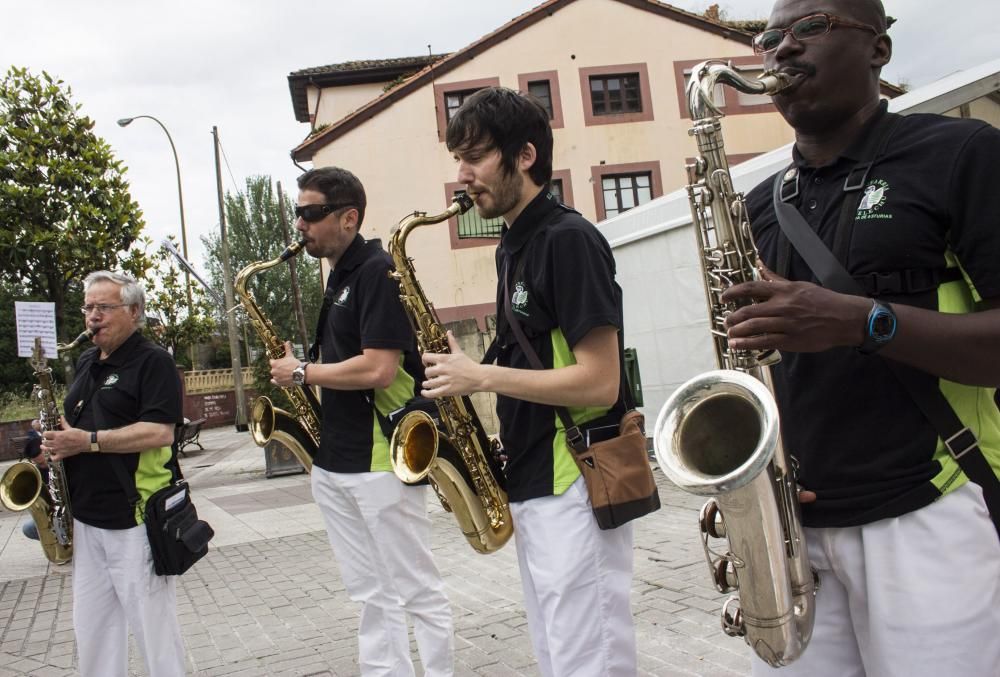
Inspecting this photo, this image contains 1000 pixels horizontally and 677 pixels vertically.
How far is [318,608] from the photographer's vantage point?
564cm

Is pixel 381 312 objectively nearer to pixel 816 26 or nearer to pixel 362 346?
pixel 362 346

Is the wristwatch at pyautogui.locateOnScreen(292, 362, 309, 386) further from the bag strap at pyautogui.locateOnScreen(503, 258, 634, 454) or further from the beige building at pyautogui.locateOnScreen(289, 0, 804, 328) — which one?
the beige building at pyautogui.locateOnScreen(289, 0, 804, 328)

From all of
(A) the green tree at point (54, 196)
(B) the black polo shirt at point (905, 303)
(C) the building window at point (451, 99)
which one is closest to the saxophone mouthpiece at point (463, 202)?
(B) the black polo shirt at point (905, 303)

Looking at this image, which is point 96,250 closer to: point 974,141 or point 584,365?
point 584,365

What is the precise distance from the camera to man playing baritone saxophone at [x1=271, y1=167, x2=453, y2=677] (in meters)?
3.55

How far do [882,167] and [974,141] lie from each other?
0.59 feet

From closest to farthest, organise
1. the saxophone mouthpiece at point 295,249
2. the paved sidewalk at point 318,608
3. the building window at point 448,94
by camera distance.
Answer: the saxophone mouthpiece at point 295,249, the paved sidewalk at point 318,608, the building window at point 448,94

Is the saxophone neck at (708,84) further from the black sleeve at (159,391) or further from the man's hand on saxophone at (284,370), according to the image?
the black sleeve at (159,391)

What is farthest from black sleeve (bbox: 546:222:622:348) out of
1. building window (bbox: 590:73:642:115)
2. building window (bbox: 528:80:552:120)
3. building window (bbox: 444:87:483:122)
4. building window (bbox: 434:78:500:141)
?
building window (bbox: 590:73:642:115)

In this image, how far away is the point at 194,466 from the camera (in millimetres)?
17812

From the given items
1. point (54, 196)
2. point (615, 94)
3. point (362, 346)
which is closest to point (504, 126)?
point (362, 346)

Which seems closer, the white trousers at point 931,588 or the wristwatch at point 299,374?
the white trousers at point 931,588

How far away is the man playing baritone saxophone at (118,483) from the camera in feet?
12.1

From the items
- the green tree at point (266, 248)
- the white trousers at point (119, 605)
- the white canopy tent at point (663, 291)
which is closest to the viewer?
the white trousers at point (119, 605)
